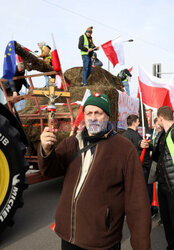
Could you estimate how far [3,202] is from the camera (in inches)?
118

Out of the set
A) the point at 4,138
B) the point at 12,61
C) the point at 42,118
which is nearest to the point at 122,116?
the point at 42,118

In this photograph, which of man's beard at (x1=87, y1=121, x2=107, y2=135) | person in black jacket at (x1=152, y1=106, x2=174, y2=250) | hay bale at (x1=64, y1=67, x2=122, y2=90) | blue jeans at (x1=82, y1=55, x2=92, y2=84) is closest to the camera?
man's beard at (x1=87, y1=121, x2=107, y2=135)

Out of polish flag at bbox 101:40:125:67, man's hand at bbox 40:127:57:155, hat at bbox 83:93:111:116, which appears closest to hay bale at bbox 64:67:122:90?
polish flag at bbox 101:40:125:67

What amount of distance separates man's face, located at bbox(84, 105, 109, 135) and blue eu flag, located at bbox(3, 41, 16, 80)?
95.3 inches

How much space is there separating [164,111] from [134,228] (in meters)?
1.88

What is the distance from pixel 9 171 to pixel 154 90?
7.83 ft

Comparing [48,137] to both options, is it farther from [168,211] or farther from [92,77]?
[92,77]

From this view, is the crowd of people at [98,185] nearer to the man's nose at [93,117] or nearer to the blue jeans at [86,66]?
the man's nose at [93,117]

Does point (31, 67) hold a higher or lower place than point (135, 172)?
higher

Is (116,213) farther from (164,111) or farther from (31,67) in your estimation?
(31,67)

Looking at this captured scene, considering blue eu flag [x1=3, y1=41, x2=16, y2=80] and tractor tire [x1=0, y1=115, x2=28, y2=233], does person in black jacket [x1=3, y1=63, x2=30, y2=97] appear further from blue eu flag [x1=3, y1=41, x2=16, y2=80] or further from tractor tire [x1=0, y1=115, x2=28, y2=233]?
tractor tire [x1=0, y1=115, x2=28, y2=233]

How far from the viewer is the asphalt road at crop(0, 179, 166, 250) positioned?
3.09m

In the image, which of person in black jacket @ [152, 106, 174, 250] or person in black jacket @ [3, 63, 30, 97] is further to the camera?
person in black jacket @ [3, 63, 30, 97]

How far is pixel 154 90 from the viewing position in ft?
12.5
